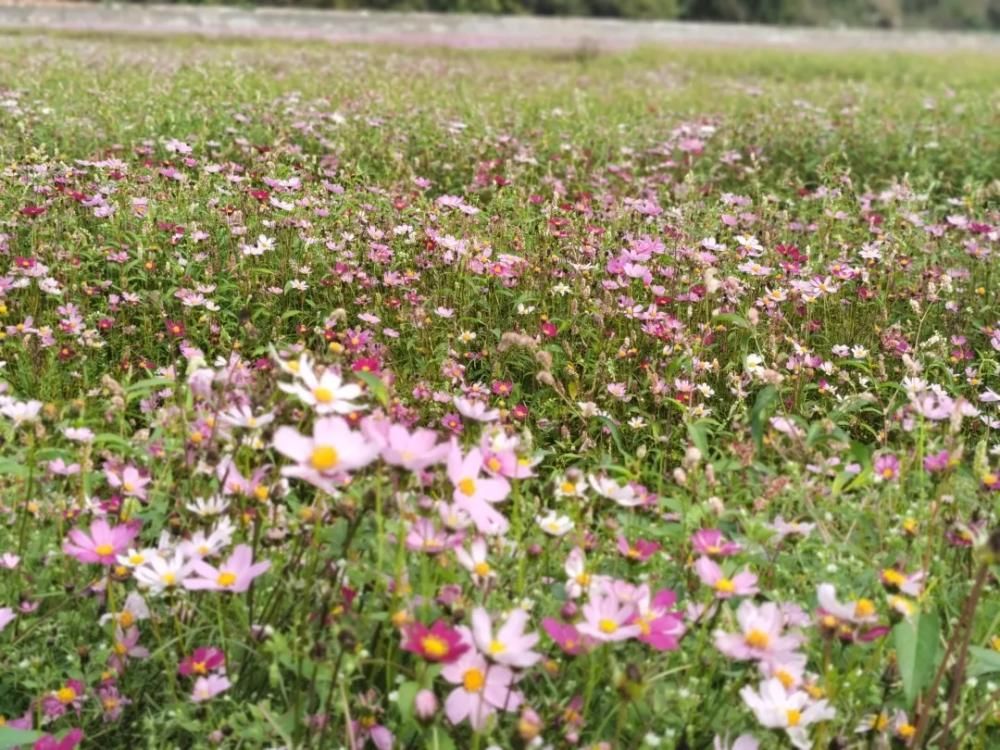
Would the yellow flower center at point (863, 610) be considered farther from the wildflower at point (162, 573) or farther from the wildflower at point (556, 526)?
the wildflower at point (162, 573)

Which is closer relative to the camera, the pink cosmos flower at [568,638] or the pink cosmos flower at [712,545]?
the pink cosmos flower at [568,638]

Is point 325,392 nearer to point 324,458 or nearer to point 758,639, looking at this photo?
point 324,458

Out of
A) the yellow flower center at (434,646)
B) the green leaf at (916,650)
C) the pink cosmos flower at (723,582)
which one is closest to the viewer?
the yellow flower center at (434,646)

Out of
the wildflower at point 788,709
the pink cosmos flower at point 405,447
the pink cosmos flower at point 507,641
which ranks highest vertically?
the pink cosmos flower at point 405,447

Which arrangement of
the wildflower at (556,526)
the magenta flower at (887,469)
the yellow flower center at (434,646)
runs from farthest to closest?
the magenta flower at (887,469) < the wildflower at (556,526) < the yellow flower center at (434,646)

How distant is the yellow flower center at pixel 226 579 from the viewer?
127 cm

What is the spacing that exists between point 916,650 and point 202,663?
0.99m

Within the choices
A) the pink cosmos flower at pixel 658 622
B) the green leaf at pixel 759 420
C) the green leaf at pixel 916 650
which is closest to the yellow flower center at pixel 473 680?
the pink cosmos flower at pixel 658 622

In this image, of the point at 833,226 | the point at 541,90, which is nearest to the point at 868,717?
the point at 833,226

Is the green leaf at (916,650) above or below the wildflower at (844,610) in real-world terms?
below

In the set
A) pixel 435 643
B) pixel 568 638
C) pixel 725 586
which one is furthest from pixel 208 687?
pixel 725 586

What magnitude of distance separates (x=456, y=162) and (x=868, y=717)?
4445 millimetres

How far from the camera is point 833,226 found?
3992 mm

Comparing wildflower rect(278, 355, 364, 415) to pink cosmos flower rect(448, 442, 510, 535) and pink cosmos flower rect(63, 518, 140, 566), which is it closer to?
pink cosmos flower rect(448, 442, 510, 535)
